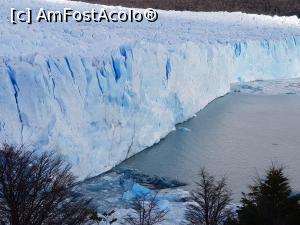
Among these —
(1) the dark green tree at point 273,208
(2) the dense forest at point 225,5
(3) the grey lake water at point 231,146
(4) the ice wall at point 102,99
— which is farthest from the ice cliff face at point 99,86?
(2) the dense forest at point 225,5

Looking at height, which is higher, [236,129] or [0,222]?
[236,129]

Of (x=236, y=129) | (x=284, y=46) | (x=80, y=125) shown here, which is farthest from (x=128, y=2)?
(x=80, y=125)

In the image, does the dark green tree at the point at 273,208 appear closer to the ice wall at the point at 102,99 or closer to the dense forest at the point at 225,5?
the ice wall at the point at 102,99

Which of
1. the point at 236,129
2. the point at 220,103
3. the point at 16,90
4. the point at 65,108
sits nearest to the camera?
the point at 16,90

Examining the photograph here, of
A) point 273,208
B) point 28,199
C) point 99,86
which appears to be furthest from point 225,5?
point 28,199

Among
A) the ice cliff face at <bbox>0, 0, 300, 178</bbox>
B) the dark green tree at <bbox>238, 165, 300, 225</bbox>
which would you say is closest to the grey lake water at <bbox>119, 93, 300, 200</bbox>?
the ice cliff face at <bbox>0, 0, 300, 178</bbox>

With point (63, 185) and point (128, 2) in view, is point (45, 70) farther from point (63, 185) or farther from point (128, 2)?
point (128, 2)

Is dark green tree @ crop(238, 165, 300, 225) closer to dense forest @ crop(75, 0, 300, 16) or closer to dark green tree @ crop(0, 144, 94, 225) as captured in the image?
dark green tree @ crop(0, 144, 94, 225)
